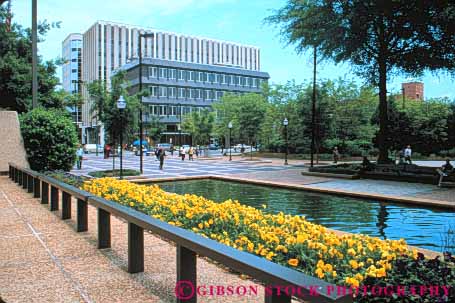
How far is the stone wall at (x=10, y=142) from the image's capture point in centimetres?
1798

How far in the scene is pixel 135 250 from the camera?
491cm

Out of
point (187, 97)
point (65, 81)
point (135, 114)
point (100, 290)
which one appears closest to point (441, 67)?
point (135, 114)

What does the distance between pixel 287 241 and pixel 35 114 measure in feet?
46.5

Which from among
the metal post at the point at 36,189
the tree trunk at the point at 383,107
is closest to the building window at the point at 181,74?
the tree trunk at the point at 383,107

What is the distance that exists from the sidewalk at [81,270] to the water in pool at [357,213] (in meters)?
4.46

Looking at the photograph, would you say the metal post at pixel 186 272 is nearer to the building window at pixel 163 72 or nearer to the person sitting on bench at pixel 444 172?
the person sitting on bench at pixel 444 172

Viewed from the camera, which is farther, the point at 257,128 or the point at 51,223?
the point at 257,128

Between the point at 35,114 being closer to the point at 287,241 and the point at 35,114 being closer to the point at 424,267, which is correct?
the point at 287,241

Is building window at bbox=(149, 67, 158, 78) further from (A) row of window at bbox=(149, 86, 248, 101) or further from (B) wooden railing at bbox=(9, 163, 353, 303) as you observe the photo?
(B) wooden railing at bbox=(9, 163, 353, 303)

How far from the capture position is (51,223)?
7855mm

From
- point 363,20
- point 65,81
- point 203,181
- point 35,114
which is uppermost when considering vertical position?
point 65,81

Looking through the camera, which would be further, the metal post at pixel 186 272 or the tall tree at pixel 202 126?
the tall tree at pixel 202 126

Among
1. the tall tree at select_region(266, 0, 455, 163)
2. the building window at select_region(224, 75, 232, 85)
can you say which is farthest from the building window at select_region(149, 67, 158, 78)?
the tall tree at select_region(266, 0, 455, 163)

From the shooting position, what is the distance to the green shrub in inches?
646
